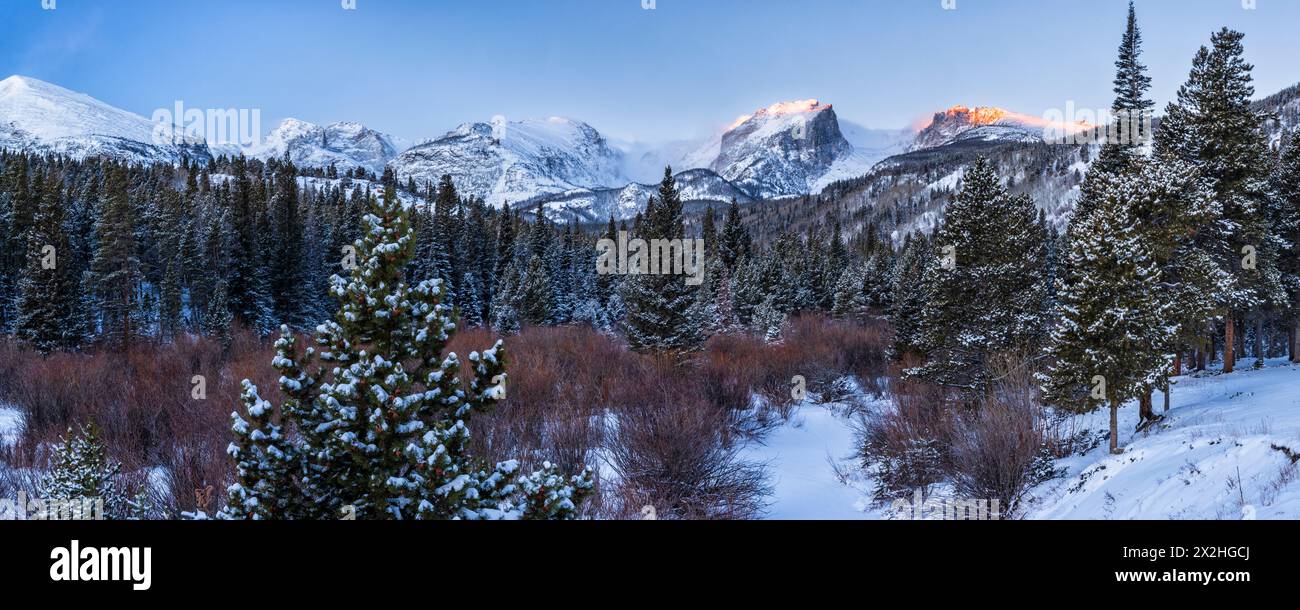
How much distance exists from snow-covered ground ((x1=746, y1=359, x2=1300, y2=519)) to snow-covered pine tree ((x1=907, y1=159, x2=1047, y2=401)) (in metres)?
3.97

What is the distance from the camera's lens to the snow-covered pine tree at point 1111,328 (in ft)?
48.3

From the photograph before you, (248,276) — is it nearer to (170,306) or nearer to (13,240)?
(170,306)

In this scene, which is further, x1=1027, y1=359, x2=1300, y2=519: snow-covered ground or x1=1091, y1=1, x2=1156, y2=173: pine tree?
x1=1091, y1=1, x2=1156, y2=173: pine tree

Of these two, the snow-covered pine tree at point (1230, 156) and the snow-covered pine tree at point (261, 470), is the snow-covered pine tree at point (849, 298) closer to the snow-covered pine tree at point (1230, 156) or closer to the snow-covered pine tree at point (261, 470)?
the snow-covered pine tree at point (1230, 156)

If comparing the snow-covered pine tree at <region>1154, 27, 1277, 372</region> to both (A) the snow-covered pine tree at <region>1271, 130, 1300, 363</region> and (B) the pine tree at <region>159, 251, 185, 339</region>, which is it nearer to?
(A) the snow-covered pine tree at <region>1271, 130, 1300, 363</region>

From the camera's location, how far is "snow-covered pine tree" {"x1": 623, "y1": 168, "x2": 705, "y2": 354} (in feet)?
92.6

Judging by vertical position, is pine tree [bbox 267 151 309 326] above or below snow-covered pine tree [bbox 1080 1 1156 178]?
below

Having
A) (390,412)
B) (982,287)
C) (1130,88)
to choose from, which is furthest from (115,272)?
(1130,88)

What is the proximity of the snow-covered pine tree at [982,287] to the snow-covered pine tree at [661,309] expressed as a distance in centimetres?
1068

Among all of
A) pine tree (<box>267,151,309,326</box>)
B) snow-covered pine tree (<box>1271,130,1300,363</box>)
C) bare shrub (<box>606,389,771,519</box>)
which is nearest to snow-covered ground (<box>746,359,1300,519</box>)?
bare shrub (<box>606,389,771,519</box>)

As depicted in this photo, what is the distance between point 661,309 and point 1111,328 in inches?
702

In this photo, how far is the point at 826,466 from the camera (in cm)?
2058

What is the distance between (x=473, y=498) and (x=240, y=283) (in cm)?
6546

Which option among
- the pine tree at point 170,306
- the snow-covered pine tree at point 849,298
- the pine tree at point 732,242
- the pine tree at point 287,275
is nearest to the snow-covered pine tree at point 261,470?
the snow-covered pine tree at point 849,298
